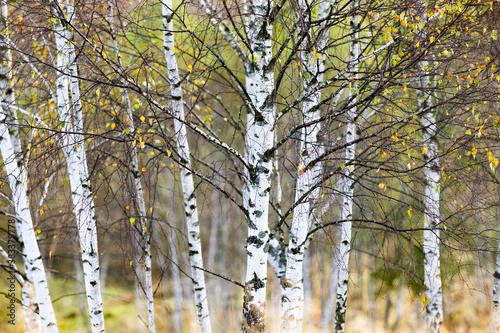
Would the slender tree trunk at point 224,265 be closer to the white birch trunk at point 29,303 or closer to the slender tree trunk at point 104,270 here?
the slender tree trunk at point 104,270

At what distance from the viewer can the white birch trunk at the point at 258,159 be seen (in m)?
3.55

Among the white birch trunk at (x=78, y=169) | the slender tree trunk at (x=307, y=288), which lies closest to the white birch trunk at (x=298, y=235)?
the white birch trunk at (x=78, y=169)

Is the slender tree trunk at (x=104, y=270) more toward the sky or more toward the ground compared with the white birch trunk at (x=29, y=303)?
more toward the sky

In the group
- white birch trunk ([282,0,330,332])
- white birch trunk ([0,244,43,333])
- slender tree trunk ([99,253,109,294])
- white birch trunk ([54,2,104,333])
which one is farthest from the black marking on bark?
slender tree trunk ([99,253,109,294])

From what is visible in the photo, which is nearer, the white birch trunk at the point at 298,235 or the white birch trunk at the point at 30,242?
the white birch trunk at the point at 298,235

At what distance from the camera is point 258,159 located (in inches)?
145

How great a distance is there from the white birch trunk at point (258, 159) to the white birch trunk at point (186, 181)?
82 cm

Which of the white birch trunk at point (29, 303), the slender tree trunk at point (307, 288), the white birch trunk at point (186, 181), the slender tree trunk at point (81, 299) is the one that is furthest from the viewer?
the slender tree trunk at point (307, 288)

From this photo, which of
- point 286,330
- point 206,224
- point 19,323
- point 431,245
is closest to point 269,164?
point 286,330

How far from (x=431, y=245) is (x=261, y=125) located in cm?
372

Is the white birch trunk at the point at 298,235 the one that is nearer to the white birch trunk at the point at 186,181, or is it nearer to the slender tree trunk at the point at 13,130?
the white birch trunk at the point at 186,181

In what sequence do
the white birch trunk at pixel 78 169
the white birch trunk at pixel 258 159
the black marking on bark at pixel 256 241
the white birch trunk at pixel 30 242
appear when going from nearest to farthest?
the white birch trunk at pixel 258 159, the black marking on bark at pixel 256 241, the white birch trunk at pixel 78 169, the white birch trunk at pixel 30 242

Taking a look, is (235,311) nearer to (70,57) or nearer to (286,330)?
(286,330)

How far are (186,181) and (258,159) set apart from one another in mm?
1380
